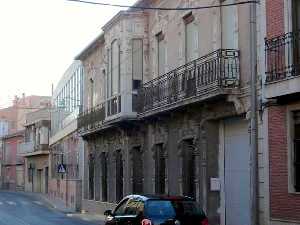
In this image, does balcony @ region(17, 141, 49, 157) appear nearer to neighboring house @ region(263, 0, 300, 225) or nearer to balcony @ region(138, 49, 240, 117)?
balcony @ region(138, 49, 240, 117)

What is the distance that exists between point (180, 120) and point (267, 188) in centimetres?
723

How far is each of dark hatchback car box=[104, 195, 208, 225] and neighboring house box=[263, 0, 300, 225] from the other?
322 centimetres

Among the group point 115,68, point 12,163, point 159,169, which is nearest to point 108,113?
point 115,68

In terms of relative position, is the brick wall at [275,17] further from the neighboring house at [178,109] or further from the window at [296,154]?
the window at [296,154]

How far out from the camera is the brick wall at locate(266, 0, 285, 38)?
1656 cm

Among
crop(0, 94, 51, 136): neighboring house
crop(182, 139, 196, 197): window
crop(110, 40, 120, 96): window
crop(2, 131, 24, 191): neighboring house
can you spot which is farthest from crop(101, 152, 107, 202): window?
crop(0, 94, 51, 136): neighboring house

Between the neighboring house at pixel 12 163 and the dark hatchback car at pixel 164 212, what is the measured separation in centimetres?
6891

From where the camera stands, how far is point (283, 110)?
650 inches

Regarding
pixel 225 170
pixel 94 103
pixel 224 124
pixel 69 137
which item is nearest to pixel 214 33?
pixel 224 124

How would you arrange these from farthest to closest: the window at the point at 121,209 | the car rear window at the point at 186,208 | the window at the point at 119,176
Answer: the window at the point at 119,176 < the window at the point at 121,209 < the car rear window at the point at 186,208

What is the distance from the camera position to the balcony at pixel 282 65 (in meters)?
15.5

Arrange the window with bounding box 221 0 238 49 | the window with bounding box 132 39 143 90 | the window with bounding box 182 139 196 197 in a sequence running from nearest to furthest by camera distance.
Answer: the window with bounding box 221 0 238 49 → the window with bounding box 182 139 196 197 → the window with bounding box 132 39 143 90

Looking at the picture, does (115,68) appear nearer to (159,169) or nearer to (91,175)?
(159,169)

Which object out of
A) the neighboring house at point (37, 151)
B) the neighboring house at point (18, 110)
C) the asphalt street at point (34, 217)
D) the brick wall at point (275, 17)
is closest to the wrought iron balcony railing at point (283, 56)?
the brick wall at point (275, 17)
